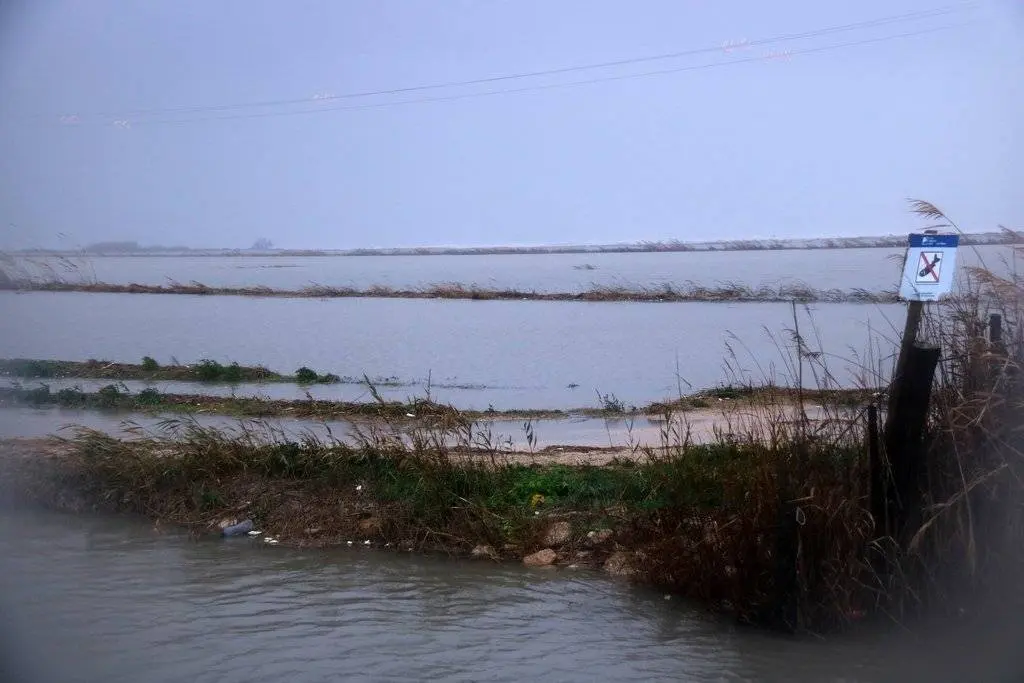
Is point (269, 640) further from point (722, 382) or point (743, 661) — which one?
point (722, 382)

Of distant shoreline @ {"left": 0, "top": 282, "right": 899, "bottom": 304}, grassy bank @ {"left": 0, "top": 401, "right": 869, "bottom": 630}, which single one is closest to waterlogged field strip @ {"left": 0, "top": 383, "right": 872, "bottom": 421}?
grassy bank @ {"left": 0, "top": 401, "right": 869, "bottom": 630}

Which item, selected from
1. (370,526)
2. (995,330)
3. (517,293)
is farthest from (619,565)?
(517,293)

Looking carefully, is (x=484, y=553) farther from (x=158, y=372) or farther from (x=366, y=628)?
(x=158, y=372)

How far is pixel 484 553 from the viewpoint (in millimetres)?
10156

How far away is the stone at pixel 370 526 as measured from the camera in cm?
1065

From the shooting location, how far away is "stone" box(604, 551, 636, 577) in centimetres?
915

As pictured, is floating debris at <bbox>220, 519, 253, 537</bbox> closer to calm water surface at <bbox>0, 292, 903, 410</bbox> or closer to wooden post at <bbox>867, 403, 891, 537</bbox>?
wooden post at <bbox>867, 403, 891, 537</bbox>

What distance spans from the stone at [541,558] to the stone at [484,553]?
13.6 inches

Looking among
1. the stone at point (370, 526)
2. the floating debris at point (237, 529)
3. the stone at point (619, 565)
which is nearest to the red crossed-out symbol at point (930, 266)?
the stone at point (619, 565)

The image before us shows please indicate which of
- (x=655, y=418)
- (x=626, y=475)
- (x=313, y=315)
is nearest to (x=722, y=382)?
(x=655, y=418)

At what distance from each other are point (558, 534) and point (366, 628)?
8.68 feet

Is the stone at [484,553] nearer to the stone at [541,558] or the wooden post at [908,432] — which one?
the stone at [541,558]

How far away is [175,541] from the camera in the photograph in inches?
428

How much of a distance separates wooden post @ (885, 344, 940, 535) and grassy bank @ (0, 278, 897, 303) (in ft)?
113
